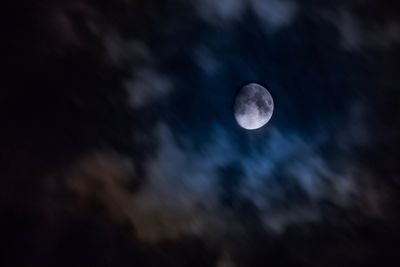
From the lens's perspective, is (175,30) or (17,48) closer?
(17,48)

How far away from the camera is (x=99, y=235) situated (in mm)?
2129

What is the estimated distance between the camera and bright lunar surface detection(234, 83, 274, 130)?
226 centimetres

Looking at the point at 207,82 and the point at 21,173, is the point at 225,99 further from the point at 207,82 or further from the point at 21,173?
the point at 21,173

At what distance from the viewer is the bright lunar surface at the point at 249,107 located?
7.40ft

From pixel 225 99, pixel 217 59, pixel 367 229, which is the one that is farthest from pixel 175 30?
pixel 367 229

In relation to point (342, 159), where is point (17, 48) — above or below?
below

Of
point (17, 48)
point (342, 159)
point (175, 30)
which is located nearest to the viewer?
point (17, 48)

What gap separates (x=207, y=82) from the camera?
2246mm

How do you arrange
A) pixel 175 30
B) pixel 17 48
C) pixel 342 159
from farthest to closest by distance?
pixel 342 159 < pixel 175 30 < pixel 17 48

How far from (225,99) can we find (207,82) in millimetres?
112

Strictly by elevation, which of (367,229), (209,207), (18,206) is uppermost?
(367,229)

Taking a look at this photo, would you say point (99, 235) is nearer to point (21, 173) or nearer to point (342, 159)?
point (21, 173)

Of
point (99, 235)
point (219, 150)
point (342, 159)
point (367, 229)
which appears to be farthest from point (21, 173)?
point (367, 229)

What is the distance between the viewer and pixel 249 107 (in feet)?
7.37
